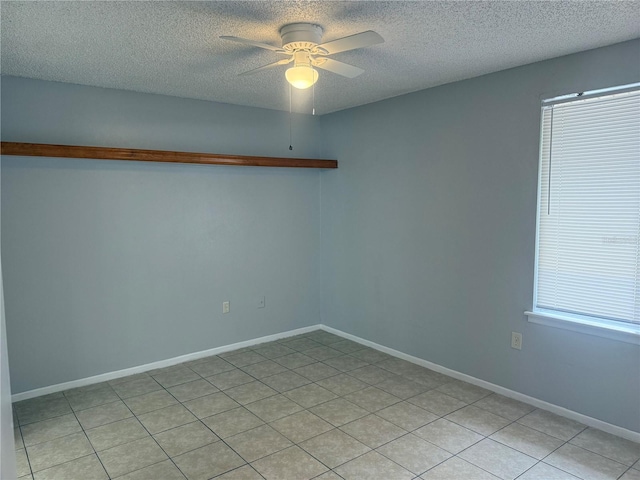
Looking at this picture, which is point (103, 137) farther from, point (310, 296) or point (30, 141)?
point (310, 296)

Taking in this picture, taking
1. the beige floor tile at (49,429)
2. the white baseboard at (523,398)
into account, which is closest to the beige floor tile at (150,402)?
the beige floor tile at (49,429)

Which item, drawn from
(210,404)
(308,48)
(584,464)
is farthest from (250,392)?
(308,48)

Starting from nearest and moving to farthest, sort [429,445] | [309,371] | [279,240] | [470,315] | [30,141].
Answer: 1. [429,445]
2. [30,141]
3. [470,315]
4. [309,371]
5. [279,240]

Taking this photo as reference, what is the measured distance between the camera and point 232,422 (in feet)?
9.62

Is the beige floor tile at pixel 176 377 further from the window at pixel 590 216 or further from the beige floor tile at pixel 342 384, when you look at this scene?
the window at pixel 590 216

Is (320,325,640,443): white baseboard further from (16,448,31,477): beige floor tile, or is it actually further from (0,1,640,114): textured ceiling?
(16,448,31,477): beige floor tile

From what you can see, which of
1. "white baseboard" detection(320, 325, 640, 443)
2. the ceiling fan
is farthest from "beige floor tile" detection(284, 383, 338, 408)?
the ceiling fan

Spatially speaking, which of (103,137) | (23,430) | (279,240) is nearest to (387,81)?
(279,240)

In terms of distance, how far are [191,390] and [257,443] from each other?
1004 millimetres

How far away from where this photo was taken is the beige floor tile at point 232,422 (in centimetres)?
282

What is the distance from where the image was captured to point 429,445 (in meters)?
2.64

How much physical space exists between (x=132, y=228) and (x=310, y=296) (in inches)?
81.9

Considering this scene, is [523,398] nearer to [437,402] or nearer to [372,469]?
[437,402]

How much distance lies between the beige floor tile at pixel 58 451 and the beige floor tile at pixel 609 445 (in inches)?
118
